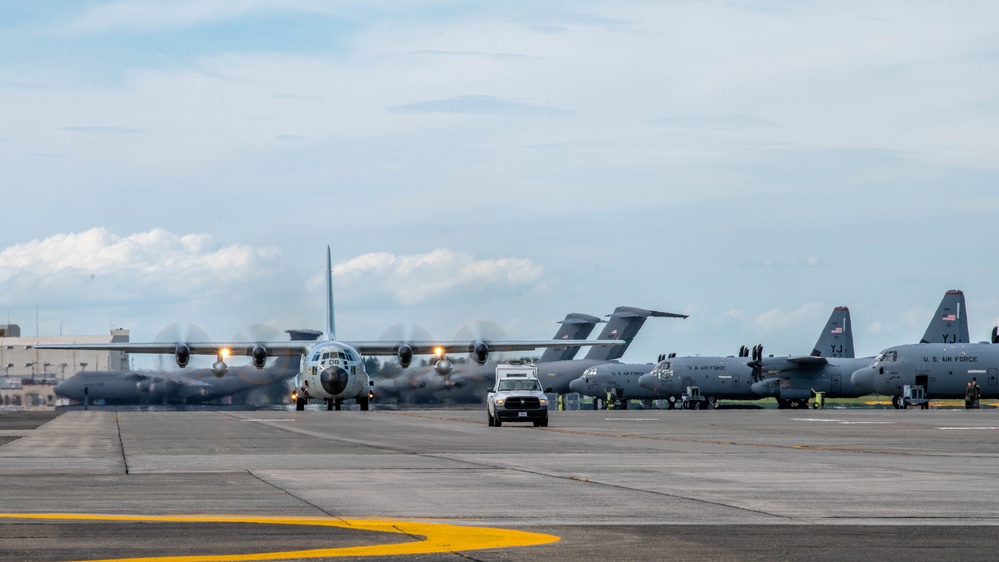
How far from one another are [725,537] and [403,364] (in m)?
60.7

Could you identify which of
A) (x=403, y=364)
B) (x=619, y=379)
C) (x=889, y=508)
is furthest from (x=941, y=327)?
(x=889, y=508)

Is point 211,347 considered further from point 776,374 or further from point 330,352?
point 776,374

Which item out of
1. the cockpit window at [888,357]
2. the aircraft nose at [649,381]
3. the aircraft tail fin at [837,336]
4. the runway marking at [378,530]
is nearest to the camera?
the runway marking at [378,530]

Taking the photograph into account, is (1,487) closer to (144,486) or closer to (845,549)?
(144,486)

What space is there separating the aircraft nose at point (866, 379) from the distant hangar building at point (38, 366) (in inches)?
2716

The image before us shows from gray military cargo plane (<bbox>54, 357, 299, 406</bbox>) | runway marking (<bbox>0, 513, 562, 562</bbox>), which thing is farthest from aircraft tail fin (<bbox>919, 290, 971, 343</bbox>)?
runway marking (<bbox>0, 513, 562, 562</bbox>)

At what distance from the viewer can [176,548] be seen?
10594 mm

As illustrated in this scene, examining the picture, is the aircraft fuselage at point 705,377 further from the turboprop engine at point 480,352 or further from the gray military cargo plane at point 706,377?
the turboprop engine at point 480,352

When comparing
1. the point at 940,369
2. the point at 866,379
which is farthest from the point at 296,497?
the point at 866,379

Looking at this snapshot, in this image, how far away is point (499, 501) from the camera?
15.3m

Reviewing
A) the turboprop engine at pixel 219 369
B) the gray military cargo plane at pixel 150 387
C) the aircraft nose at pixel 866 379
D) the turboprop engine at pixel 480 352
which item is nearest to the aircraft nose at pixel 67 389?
the gray military cargo plane at pixel 150 387

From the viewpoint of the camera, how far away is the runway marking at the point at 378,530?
33.3 feet

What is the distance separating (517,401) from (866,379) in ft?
147

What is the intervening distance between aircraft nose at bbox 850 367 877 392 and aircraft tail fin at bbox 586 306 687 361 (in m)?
33.4
